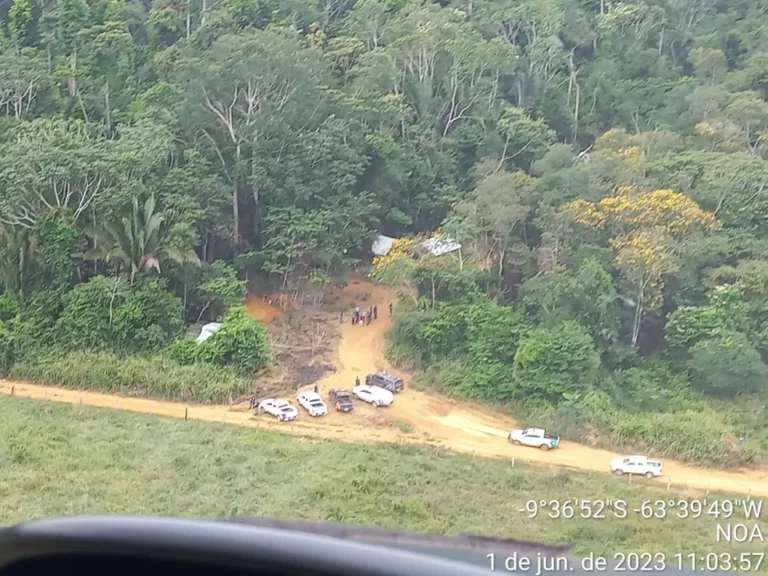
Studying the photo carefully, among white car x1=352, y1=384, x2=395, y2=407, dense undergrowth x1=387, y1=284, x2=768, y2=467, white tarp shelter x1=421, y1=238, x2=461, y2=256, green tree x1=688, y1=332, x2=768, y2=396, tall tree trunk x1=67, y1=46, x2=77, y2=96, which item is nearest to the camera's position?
dense undergrowth x1=387, y1=284, x2=768, y2=467

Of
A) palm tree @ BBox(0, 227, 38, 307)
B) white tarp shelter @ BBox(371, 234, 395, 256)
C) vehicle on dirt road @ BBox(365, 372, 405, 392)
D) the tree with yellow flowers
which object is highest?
the tree with yellow flowers

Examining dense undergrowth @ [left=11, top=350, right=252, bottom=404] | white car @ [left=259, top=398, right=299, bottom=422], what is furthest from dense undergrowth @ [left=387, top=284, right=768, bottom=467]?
dense undergrowth @ [left=11, top=350, right=252, bottom=404]

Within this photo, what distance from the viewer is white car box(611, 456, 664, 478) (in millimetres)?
2018

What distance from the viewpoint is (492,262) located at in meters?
2.59

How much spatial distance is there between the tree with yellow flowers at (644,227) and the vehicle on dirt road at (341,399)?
0.80 meters

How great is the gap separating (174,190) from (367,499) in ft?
4.27

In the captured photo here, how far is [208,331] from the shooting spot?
8.50ft

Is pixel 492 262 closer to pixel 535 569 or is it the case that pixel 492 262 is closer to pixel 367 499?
pixel 367 499

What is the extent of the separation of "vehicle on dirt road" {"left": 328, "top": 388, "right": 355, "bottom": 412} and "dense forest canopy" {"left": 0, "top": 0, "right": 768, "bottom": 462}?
203 mm

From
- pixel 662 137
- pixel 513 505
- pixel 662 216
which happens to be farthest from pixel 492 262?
pixel 513 505

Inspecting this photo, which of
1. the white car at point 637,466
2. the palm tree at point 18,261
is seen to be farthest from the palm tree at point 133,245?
the white car at point 637,466

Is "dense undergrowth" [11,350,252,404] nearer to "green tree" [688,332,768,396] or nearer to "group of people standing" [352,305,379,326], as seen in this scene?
"group of people standing" [352,305,379,326]

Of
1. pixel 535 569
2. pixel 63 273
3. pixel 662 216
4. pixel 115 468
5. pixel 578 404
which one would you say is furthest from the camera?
pixel 63 273

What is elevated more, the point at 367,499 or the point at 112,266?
the point at 112,266
